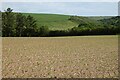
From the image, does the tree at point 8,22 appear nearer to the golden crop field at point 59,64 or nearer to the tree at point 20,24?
the tree at point 20,24

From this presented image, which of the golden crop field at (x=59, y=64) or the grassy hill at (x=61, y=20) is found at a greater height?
the grassy hill at (x=61, y=20)

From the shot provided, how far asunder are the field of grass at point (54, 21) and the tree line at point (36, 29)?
4.58m

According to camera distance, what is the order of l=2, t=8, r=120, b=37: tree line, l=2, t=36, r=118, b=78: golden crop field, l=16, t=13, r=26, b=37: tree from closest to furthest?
l=2, t=36, r=118, b=78: golden crop field
l=2, t=8, r=120, b=37: tree line
l=16, t=13, r=26, b=37: tree

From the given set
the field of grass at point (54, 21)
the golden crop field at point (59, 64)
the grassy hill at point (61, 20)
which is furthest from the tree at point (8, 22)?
the golden crop field at point (59, 64)

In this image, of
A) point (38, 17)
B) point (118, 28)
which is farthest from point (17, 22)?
point (118, 28)

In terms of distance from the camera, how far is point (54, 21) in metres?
100

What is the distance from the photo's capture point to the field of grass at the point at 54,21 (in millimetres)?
92769

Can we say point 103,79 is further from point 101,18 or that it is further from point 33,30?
point 101,18

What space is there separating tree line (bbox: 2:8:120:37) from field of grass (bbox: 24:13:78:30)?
4.58 meters

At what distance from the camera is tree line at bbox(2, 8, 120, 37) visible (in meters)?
82.6

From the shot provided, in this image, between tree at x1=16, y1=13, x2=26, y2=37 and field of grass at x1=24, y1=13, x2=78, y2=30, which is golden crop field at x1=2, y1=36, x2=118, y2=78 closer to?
tree at x1=16, y1=13, x2=26, y2=37

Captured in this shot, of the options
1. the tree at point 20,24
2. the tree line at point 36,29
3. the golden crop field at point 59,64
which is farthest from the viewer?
the tree at point 20,24

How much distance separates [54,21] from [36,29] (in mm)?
15212

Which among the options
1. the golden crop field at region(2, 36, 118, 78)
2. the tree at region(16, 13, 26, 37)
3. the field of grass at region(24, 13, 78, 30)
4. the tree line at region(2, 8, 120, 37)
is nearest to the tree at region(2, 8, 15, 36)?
the tree line at region(2, 8, 120, 37)
